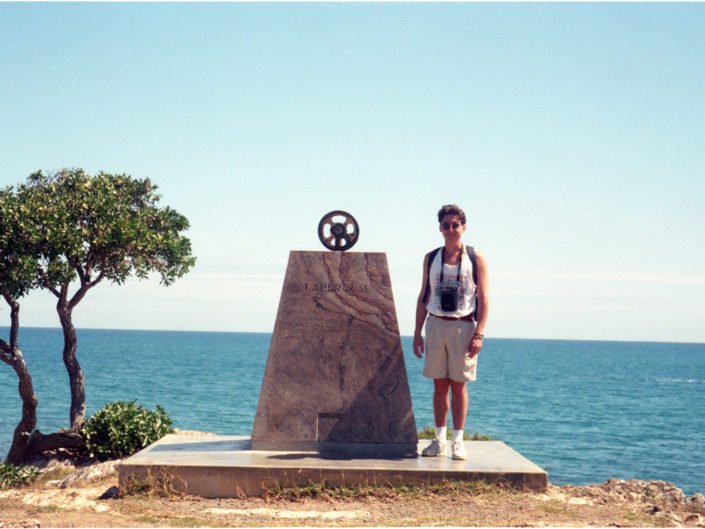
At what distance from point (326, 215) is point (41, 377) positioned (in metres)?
59.4

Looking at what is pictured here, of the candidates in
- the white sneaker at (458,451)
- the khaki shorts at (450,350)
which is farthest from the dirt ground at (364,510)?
the khaki shorts at (450,350)

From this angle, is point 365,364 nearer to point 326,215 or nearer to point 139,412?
point 326,215

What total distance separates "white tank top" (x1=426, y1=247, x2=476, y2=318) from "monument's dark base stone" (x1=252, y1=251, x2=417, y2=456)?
2.69 ft

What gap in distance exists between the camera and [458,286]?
8.78 m

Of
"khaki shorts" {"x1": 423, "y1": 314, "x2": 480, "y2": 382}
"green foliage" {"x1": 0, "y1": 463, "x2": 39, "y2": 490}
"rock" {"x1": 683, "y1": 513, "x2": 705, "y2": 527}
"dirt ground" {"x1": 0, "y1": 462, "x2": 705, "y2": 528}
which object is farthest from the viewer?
"green foliage" {"x1": 0, "y1": 463, "x2": 39, "y2": 490}

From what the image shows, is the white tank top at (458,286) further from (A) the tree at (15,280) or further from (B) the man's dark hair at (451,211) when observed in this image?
(A) the tree at (15,280)

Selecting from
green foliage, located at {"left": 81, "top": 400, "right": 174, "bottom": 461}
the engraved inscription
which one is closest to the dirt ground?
the engraved inscription

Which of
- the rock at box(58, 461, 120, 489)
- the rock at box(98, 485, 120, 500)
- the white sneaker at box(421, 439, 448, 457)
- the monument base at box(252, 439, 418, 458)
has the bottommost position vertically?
the rock at box(58, 461, 120, 489)

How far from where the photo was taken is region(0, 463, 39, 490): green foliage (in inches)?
467

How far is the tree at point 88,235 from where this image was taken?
13961 millimetres

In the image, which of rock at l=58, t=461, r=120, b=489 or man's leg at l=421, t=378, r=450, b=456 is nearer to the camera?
man's leg at l=421, t=378, r=450, b=456

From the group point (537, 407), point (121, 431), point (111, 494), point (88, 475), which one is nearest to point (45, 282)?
point (121, 431)

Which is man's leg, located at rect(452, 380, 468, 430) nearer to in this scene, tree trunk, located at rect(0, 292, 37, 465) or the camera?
the camera

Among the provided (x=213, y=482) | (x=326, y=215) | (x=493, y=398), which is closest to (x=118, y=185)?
(x=326, y=215)
